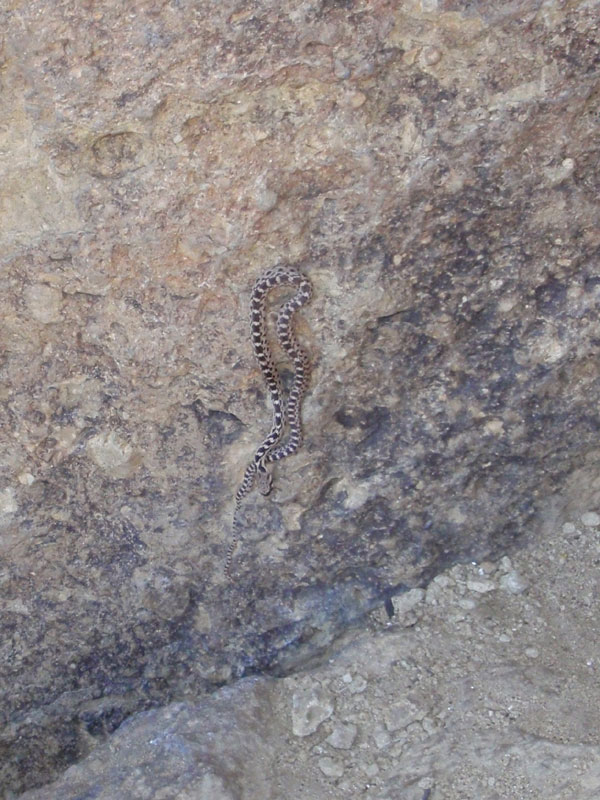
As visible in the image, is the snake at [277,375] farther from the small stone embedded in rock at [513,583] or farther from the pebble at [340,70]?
the small stone embedded in rock at [513,583]

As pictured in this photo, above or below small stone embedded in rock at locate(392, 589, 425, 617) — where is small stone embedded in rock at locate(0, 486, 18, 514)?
above

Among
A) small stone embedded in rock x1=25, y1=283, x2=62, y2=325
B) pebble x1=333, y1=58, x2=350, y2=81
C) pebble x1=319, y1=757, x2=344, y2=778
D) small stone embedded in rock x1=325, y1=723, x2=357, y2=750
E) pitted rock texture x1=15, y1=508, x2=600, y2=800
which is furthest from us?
small stone embedded in rock x1=325, y1=723, x2=357, y2=750

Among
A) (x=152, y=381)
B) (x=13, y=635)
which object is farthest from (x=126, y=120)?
Result: (x=13, y=635)

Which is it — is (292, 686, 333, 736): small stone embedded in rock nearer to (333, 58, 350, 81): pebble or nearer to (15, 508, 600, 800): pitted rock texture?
(15, 508, 600, 800): pitted rock texture

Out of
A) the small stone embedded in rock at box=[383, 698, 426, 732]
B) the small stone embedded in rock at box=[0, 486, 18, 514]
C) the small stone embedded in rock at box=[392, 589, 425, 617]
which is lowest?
the small stone embedded in rock at box=[383, 698, 426, 732]

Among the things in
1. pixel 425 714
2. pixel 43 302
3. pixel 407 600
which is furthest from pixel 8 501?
pixel 425 714

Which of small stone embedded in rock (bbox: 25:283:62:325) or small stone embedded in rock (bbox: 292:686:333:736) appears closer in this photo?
small stone embedded in rock (bbox: 25:283:62:325)

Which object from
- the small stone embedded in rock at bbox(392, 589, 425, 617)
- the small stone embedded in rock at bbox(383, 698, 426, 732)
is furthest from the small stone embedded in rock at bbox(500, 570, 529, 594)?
the small stone embedded in rock at bbox(383, 698, 426, 732)
